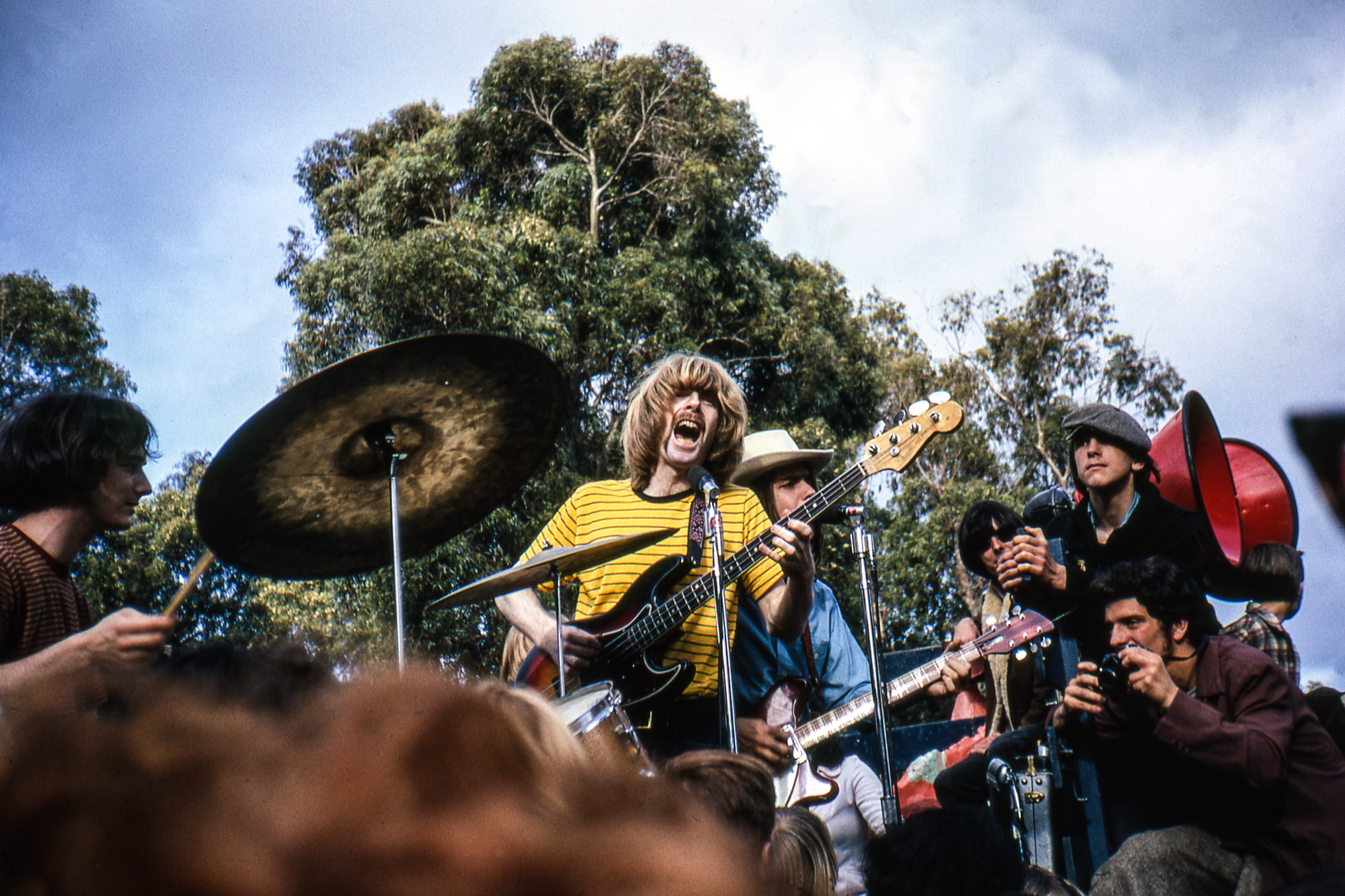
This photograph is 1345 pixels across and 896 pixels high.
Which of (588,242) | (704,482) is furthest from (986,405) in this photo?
(704,482)

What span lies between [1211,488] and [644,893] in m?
4.61

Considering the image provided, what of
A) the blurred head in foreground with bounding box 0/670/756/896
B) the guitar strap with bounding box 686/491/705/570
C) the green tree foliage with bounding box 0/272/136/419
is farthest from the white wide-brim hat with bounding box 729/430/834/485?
the green tree foliage with bounding box 0/272/136/419

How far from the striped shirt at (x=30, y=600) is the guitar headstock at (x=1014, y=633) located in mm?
3226

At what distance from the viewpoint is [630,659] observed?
3305mm

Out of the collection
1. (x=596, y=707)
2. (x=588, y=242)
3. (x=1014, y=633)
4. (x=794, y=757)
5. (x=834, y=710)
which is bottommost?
(x=794, y=757)

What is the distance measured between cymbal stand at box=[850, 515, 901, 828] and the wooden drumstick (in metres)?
1.72

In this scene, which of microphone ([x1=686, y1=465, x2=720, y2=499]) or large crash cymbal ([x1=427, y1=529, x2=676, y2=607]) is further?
microphone ([x1=686, y1=465, x2=720, y2=499])

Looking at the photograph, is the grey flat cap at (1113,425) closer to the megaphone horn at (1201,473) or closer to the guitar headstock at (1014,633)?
the megaphone horn at (1201,473)

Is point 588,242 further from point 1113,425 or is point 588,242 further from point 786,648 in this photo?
point 1113,425

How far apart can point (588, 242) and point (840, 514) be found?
1179cm

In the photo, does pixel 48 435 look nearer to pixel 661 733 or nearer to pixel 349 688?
pixel 661 733

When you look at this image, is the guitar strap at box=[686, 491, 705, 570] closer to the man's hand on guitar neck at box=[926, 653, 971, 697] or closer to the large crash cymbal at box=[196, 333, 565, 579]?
the large crash cymbal at box=[196, 333, 565, 579]

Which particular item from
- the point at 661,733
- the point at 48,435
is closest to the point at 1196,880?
the point at 661,733

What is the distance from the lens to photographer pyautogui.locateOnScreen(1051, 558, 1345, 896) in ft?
10.1
